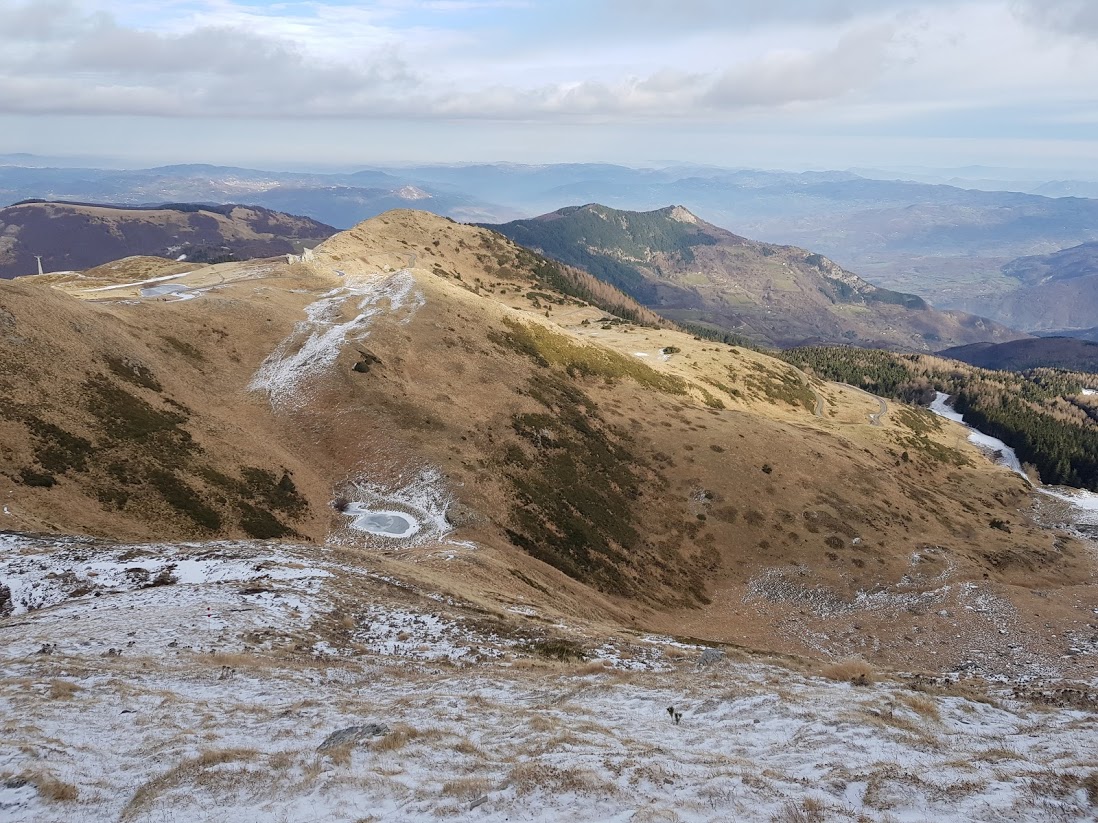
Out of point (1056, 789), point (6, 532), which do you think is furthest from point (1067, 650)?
point (6, 532)

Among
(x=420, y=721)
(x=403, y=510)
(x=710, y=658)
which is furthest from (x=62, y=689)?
(x=403, y=510)

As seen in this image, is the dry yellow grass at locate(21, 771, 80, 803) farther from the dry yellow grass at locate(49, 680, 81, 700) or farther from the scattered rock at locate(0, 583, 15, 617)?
the scattered rock at locate(0, 583, 15, 617)

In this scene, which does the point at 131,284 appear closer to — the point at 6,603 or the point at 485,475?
the point at 485,475

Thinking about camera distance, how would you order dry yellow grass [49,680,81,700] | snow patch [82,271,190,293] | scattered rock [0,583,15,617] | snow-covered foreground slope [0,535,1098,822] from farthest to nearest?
snow patch [82,271,190,293] < scattered rock [0,583,15,617] < dry yellow grass [49,680,81,700] < snow-covered foreground slope [0,535,1098,822]

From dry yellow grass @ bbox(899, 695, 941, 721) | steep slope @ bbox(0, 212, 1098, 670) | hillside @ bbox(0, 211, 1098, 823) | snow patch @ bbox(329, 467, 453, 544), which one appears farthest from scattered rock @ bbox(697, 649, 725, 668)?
snow patch @ bbox(329, 467, 453, 544)

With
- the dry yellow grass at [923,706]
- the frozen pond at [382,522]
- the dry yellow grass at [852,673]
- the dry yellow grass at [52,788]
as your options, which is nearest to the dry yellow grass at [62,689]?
the dry yellow grass at [52,788]

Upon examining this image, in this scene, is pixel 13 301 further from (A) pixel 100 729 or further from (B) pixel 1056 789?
(B) pixel 1056 789
